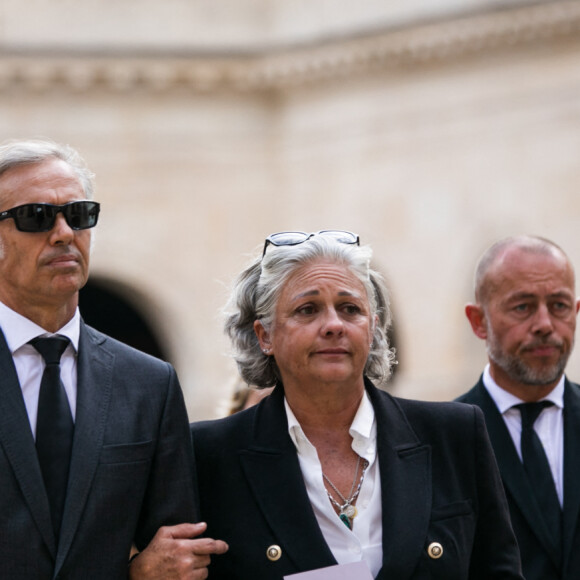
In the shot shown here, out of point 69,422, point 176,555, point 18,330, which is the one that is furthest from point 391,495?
point 18,330

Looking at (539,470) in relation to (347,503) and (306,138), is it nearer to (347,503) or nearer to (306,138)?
(347,503)

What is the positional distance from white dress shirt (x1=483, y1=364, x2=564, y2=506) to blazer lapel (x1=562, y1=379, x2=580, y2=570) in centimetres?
2

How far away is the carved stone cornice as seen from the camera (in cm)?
1478

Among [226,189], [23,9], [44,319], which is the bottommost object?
[44,319]

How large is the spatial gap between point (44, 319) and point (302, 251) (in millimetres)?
834

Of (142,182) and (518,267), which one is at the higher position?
(142,182)

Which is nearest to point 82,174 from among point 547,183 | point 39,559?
point 39,559

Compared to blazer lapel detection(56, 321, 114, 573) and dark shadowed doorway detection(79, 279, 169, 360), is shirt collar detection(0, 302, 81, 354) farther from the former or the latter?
dark shadowed doorway detection(79, 279, 169, 360)

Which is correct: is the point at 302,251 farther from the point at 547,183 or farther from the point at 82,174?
the point at 547,183

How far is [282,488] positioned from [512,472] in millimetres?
1141

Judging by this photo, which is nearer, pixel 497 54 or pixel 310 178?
pixel 497 54

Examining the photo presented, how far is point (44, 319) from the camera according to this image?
3846 mm

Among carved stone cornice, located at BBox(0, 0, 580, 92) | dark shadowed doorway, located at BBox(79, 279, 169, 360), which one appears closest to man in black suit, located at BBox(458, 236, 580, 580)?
carved stone cornice, located at BBox(0, 0, 580, 92)

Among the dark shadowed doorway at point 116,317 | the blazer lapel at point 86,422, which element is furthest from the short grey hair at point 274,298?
the dark shadowed doorway at point 116,317
